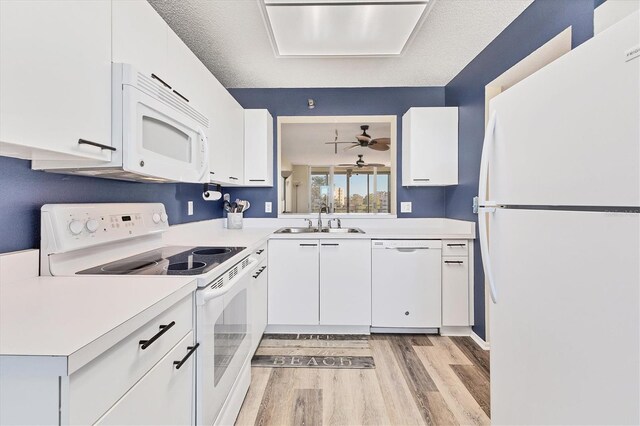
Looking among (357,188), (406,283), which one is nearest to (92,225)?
(406,283)

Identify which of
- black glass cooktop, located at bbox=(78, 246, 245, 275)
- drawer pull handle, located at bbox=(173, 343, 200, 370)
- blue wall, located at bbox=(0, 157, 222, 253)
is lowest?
drawer pull handle, located at bbox=(173, 343, 200, 370)

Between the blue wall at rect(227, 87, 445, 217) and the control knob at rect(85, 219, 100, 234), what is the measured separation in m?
1.97

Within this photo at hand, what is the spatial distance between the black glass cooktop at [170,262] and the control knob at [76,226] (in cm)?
16

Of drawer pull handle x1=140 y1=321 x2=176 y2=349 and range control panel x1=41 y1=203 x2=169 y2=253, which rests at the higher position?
range control panel x1=41 y1=203 x2=169 y2=253

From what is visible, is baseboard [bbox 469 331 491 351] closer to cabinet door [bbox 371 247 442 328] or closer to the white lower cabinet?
cabinet door [bbox 371 247 442 328]

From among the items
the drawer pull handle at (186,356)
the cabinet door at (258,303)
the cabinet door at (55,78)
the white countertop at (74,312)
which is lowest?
the cabinet door at (258,303)

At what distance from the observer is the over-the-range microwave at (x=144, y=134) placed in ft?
3.79

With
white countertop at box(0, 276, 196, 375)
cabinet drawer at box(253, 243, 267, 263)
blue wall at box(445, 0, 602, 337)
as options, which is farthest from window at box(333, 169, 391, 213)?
white countertop at box(0, 276, 196, 375)

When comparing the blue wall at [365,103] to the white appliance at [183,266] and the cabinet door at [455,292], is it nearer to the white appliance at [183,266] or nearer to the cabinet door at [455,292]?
the cabinet door at [455,292]

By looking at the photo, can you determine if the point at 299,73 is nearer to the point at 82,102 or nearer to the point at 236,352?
the point at 82,102

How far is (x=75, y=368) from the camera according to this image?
590 mm

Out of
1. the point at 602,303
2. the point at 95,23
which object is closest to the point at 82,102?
the point at 95,23

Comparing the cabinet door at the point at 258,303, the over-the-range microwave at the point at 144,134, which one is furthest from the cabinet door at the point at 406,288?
the over-the-range microwave at the point at 144,134

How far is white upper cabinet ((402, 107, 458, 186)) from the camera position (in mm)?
2916
